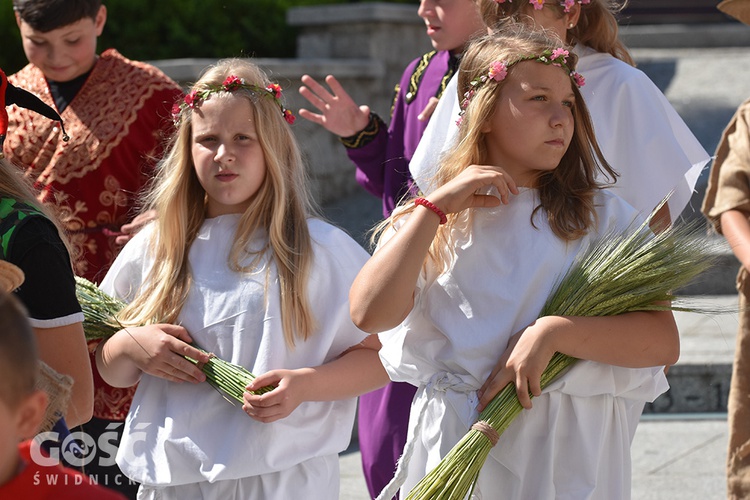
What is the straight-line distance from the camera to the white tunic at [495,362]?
2.64 meters

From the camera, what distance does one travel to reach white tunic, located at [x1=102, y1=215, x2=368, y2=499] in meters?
2.96

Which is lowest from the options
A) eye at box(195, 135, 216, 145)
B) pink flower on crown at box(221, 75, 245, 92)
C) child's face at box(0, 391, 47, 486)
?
eye at box(195, 135, 216, 145)

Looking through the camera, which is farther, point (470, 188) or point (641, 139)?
point (641, 139)

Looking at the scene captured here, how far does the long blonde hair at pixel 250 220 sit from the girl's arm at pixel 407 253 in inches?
17.4

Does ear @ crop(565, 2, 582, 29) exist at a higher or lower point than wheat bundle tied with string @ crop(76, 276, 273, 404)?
higher

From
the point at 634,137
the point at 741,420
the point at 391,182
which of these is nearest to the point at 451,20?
the point at 391,182

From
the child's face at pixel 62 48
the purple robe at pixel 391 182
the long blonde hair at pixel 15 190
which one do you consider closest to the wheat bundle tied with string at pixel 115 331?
the long blonde hair at pixel 15 190

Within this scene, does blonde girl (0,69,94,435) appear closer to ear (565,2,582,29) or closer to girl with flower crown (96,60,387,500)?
girl with flower crown (96,60,387,500)

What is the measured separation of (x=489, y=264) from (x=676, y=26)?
39.3 ft

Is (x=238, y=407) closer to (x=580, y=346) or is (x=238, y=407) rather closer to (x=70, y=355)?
(x=70, y=355)

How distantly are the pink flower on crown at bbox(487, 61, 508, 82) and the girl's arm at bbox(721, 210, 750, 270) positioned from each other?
1.45m

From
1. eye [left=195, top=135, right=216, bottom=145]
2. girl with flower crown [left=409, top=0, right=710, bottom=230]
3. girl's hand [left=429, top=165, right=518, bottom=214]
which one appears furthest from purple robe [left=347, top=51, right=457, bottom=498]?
girl's hand [left=429, top=165, right=518, bottom=214]

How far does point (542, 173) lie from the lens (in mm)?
2822

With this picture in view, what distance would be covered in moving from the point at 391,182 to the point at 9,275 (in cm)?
209
